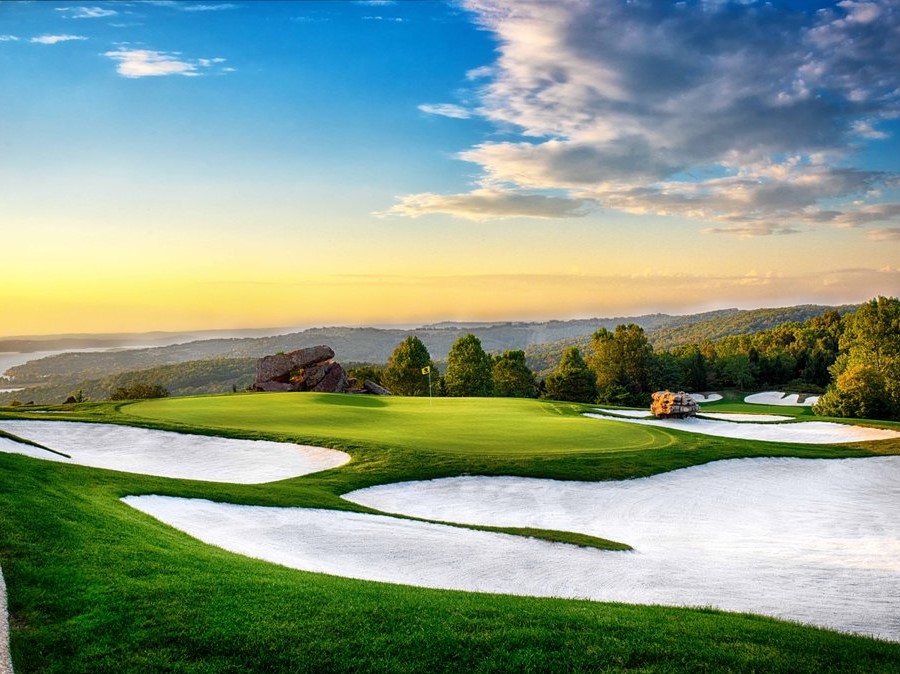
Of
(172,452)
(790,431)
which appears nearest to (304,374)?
(172,452)

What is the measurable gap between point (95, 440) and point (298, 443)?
23.8ft

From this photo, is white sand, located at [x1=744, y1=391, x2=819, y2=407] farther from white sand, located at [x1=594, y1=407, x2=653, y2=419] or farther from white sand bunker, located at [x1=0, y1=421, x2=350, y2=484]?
white sand bunker, located at [x1=0, y1=421, x2=350, y2=484]

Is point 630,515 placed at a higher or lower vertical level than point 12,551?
lower

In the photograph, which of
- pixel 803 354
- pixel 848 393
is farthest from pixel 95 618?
pixel 803 354

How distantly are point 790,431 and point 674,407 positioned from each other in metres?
6.92

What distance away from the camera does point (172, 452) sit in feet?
72.0

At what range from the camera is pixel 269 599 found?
7.66 m

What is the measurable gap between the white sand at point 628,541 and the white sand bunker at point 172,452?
4.19 m

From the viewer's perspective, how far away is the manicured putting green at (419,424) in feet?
79.6

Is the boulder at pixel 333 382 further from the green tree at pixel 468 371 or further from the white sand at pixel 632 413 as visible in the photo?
the white sand at pixel 632 413

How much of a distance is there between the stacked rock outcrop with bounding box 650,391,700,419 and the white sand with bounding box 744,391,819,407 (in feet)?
104

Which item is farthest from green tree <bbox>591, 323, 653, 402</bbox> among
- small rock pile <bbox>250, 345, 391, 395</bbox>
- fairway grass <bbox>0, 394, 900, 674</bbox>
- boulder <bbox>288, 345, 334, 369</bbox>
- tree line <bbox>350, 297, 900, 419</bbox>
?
fairway grass <bbox>0, 394, 900, 674</bbox>

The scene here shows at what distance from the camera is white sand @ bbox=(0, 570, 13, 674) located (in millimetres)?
5921

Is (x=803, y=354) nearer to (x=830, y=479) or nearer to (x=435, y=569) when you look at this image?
(x=830, y=479)
